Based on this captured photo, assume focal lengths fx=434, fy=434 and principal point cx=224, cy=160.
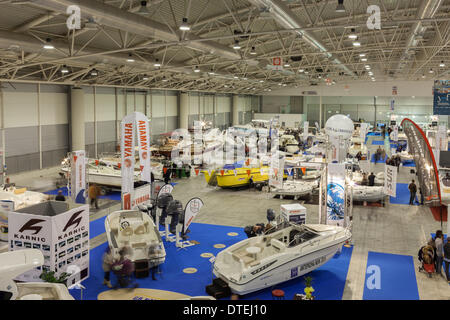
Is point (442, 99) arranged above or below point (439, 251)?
above

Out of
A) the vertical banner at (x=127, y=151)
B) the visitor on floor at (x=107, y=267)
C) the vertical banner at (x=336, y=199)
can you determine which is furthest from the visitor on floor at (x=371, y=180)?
the visitor on floor at (x=107, y=267)

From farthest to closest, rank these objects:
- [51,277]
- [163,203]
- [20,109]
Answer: [20,109] < [163,203] < [51,277]

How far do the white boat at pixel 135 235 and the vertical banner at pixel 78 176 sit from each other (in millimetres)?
3850

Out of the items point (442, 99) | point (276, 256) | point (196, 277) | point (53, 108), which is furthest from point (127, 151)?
point (442, 99)

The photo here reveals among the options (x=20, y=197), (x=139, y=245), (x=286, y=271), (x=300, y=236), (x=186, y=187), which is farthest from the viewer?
(x=186, y=187)

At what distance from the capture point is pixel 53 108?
22594mm

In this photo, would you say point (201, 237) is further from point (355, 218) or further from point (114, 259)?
point (355, 218)

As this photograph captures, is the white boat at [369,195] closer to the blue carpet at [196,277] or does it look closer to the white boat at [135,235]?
the blue carpet at [196,277]

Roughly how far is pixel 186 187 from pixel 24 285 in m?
13.2

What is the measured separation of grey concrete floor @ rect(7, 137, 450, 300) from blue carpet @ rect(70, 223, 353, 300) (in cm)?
26

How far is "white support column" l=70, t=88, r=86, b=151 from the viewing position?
76.1 ft

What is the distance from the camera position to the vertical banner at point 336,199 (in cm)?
1129

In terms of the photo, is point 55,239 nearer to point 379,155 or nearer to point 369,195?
point 369,195

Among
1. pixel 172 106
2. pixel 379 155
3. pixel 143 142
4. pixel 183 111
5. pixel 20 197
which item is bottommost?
pixel 20 197
